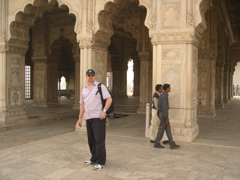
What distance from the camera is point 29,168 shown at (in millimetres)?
4641

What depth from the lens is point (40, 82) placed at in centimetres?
1603

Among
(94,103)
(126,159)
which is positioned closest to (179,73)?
(126,159)

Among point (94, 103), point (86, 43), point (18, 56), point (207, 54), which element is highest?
point (207, 54)

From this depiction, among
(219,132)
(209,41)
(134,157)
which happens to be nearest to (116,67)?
(209,41)

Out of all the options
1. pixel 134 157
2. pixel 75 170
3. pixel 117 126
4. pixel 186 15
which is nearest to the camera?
pixel 75 170

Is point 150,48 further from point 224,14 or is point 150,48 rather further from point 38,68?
point 38,68

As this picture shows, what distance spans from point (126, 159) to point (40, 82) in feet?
39.6

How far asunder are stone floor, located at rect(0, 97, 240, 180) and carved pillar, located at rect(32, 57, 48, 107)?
823 cm

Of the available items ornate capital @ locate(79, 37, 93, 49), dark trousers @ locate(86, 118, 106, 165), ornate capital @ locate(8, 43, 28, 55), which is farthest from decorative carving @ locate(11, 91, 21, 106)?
dark trousers @ locate(86, 118, 106, 165)

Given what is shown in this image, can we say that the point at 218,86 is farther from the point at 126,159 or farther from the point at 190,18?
the point at 126,159

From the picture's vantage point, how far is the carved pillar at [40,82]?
52.0 feet

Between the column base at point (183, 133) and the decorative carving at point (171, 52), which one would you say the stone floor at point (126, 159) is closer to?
the column base at point (183, 133)

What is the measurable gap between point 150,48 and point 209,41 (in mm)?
2776

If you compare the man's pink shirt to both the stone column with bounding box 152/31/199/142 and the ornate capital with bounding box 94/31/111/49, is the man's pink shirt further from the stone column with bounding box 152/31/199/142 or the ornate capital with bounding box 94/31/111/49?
the ornate capital with bounding box 94/31/111/49
